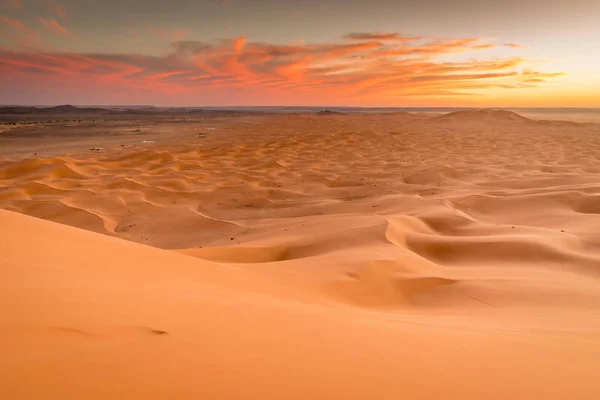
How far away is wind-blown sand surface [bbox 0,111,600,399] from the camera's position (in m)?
1.08

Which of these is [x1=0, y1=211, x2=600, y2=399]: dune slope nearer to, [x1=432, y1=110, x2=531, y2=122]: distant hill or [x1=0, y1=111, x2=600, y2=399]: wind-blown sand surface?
[x1=0, y1=111, x2=600, y2=399]: wind-blown sand surface

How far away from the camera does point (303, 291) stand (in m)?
2.48

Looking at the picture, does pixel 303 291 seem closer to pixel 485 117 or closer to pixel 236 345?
pixel 236 345

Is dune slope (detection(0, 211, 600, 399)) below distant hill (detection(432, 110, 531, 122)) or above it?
below

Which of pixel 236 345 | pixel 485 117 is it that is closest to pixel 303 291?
pixel 236 345

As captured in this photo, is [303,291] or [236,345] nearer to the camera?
[236,345]

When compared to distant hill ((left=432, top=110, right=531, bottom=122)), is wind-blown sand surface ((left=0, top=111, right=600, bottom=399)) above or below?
below

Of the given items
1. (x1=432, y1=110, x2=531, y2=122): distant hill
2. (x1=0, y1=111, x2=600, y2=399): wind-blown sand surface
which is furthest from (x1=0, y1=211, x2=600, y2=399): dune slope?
(x1=432, y1=110, x2=531, y2=122): distant hill

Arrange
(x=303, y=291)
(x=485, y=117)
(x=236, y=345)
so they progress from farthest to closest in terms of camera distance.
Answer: (x=485, y=117) < (x=303, y=291) < (x=236, y=345)

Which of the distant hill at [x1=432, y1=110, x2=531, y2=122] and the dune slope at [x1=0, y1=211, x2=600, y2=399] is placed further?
the distant hill at [x1=432, y1=110, x2=531, y2=122]

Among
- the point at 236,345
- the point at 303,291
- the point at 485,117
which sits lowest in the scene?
the point at 303,291

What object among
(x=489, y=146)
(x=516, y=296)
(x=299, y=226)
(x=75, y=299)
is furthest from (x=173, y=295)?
(x=489, y=146)

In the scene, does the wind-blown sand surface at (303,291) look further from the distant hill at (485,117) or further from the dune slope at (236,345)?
the distant hill at (485,117)

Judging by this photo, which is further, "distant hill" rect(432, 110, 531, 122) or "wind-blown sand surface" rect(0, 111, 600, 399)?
"distant hill" rect(432, 110, 531, 122)
